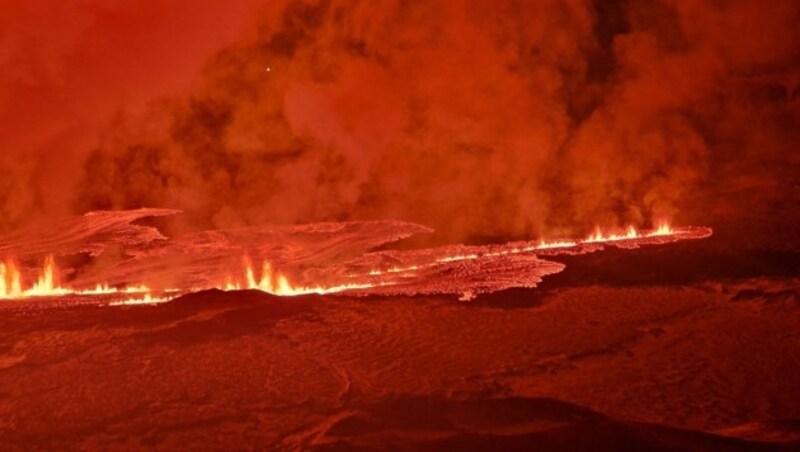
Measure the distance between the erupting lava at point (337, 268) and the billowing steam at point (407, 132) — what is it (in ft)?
2.67

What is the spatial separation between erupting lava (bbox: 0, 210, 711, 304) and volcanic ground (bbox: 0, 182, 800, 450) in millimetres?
475

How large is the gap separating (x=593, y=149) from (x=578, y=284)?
174 inches

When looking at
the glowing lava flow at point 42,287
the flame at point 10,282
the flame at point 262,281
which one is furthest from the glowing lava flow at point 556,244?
the flame at point 10,282

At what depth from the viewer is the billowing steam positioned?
9.52 m

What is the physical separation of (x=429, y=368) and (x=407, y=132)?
619 centimetres

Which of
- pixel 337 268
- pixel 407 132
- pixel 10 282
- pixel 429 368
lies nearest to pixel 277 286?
pixel 337 268

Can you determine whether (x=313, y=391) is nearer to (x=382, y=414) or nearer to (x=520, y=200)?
(x=382, y=414)

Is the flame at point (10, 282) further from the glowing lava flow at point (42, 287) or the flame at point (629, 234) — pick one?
the flame at point (629, 234)

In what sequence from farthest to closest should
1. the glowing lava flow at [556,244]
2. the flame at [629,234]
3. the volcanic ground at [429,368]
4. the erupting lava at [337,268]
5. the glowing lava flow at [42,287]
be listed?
1. the flame at [629,234]
2. the glowing lava flow at [556,244]
3. the glowing lava flow at [42,287]
4. the erupting lava at [337,268]
5. the volcanic ground at [429,368]

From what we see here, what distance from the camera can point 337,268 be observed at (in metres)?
7.22

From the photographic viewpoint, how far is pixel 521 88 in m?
10.1

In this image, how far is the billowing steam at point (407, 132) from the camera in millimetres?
9523

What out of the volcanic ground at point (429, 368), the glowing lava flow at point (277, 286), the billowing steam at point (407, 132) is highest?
the billowing steam at point (407, 132)

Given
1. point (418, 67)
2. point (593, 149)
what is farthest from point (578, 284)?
point (418, 67)
